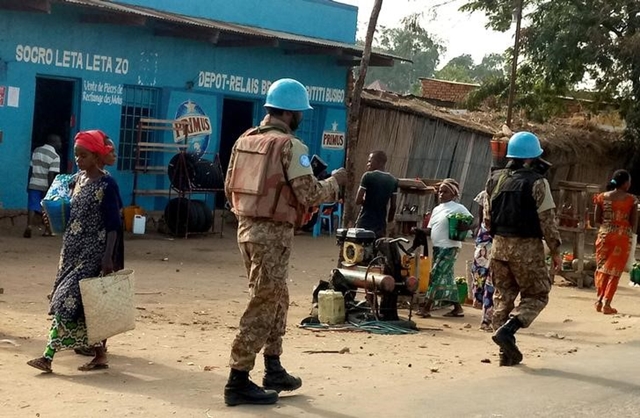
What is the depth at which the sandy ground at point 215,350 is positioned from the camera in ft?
23.1

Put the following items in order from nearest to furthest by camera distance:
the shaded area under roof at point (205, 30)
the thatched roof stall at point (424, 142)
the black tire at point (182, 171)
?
the shaded area under roof at point (205, 30) → the black tire at point (182, 171) → the thatched roof stall at point (424, 142)

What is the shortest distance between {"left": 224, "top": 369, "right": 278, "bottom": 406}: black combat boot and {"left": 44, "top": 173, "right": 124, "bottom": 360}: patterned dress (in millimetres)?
1302

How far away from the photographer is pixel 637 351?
10008 mm

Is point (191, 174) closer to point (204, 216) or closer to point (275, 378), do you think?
point (204, 216)

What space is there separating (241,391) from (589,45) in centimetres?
1931

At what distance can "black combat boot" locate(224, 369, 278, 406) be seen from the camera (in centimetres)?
693

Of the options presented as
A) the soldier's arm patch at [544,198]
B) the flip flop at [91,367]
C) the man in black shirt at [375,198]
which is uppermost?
the soldier's arm patch at [544,198]

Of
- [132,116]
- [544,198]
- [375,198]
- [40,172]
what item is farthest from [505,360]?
[132,116]

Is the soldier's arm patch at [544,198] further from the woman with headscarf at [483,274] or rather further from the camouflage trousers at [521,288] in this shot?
the woman with headscarf at [483,274]

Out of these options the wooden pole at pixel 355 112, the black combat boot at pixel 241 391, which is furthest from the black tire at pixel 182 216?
the black combat boot at pixel 241 391

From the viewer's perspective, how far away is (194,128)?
2012 centimetres

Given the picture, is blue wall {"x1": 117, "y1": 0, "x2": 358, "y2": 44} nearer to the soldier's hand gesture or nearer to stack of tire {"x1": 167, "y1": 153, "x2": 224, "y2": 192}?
stack of tire {"x1": 167, "y1": 153, "x2": 224, "y2": 192}

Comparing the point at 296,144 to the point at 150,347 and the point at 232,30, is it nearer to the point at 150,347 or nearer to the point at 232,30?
the point at 150,347

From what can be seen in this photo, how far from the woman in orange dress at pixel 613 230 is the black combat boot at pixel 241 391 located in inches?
272
